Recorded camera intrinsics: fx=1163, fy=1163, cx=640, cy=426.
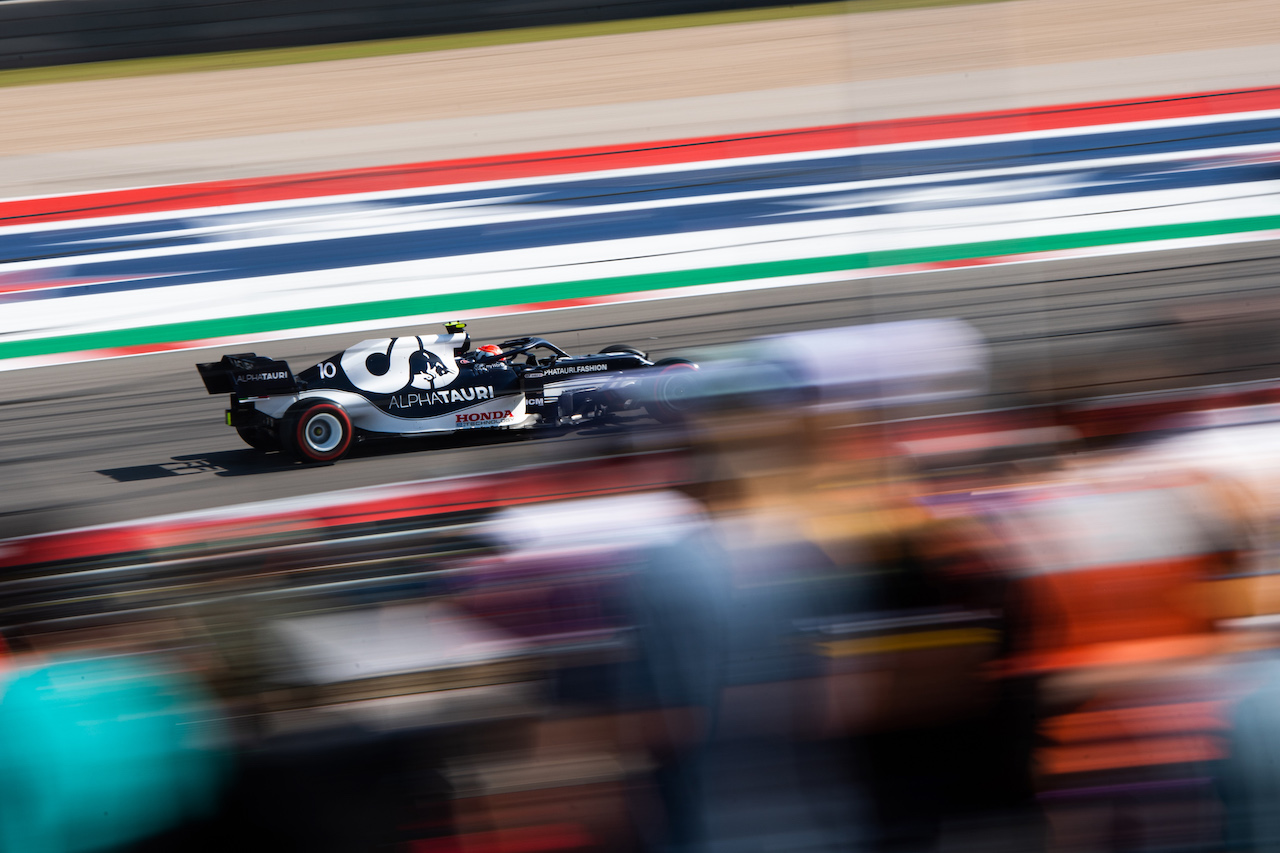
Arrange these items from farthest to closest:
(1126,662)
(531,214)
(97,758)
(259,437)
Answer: (531,214), (259,437), (1126,662), (97,758)

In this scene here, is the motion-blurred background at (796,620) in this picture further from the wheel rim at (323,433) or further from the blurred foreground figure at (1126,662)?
the wheel rim at (323,433)

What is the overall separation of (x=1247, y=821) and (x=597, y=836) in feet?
2.71

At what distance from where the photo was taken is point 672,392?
9.37 ft

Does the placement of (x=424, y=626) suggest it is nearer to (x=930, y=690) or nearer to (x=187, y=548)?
(x=187, y=548)

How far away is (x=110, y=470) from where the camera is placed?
511 centimetres

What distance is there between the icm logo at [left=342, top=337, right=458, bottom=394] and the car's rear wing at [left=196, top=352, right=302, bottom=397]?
28cm

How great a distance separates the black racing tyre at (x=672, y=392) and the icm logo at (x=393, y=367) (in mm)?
983

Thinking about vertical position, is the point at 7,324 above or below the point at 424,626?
above

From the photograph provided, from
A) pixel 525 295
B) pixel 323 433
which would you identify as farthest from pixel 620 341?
pixel 323 433

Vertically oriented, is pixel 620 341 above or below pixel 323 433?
above

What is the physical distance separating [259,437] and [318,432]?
0.31 m

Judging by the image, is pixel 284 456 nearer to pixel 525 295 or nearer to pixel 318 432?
pixel 318 432

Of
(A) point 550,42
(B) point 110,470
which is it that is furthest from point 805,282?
(A) point 550,42

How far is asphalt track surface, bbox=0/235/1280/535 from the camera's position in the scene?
84.5 inches
